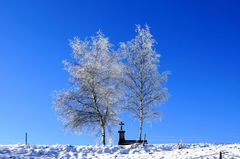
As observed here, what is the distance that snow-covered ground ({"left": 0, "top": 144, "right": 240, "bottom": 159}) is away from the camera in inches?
1179

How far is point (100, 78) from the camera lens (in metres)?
44.1

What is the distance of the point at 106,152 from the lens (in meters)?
33.4

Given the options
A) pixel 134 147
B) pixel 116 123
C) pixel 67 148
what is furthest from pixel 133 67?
pixel 67 148

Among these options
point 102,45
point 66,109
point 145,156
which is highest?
point 102,45

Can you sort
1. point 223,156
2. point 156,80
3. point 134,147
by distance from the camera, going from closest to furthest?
point 223,156 → point 134,147 → point 156,80

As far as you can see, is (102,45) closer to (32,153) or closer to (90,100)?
(90,100)

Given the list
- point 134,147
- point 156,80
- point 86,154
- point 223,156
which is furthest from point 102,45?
point 223,156

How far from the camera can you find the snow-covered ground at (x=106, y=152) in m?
30.0

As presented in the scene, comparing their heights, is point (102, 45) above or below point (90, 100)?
above

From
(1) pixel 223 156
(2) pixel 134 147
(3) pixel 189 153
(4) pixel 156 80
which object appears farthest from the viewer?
(4) pixel 156 80

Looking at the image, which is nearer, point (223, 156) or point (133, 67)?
point (223, 156)

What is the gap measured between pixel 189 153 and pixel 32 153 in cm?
990

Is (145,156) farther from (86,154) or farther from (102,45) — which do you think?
(102,45)

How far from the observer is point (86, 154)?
31844 millimetres
